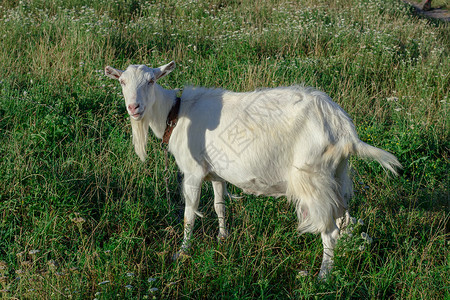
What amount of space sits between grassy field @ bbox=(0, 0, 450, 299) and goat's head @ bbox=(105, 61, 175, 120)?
95 cm

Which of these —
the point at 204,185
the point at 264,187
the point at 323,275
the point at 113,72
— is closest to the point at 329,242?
the point at 323,275

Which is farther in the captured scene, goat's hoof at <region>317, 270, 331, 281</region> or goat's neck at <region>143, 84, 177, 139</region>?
goat's neck at <region>143, 84, 177, 139</region>

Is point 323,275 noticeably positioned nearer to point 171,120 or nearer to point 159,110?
point 171,120

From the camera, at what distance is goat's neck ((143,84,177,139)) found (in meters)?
3.92

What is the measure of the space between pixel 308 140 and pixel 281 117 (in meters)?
0.30

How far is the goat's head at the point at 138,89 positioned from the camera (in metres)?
3.52

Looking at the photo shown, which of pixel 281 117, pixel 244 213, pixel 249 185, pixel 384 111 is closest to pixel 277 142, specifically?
pixel 281 117

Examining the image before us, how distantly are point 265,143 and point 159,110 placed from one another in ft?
3.23

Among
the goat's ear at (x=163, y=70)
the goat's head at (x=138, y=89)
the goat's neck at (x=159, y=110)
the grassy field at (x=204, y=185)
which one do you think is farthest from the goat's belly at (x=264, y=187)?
the goat's ear at (x=163, y=70)

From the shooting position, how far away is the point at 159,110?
3936 millimetres

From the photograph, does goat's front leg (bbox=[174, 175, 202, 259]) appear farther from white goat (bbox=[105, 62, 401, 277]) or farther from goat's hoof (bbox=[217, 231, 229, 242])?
goat's hoof (bbox=[217, 231, 229, 242])

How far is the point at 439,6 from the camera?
14148mm

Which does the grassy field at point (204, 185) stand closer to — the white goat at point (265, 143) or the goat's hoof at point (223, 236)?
the goat's hoof at point (223, 236)

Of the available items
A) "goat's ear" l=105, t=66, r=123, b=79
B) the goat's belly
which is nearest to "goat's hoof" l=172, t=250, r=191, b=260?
the goat's belly
